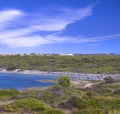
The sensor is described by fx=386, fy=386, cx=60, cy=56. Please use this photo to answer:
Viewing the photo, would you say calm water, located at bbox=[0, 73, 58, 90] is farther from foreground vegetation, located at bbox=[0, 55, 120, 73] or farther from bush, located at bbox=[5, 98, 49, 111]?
bush, located at bbox=[5, 98, 49, 111]

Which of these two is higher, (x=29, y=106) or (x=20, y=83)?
(x=29, y=106)

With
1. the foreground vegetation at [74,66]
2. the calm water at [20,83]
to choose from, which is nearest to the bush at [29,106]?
the calm water at [20,83]

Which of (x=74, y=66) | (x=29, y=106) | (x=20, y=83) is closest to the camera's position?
(x=29, y=106)

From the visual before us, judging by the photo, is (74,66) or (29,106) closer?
(29,106)

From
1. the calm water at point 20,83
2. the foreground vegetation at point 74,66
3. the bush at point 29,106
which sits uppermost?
the foreground vegetation at point 74,66

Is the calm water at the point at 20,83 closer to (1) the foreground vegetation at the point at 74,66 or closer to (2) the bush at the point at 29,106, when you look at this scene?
(1) the foreground vegetation at the point at 74,66

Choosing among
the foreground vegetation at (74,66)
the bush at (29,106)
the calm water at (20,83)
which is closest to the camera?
the bush at (29,106)

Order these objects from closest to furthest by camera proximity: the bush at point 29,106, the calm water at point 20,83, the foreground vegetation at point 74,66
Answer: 1. the bush at point 29,106
2. the calm water at point 20,83
3. the foreground vegetation at point 74,66

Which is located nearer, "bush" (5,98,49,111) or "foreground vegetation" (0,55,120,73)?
"bush" (5,98,49,111)

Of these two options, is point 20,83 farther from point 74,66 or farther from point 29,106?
point 74,66

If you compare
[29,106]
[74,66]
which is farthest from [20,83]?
[74,66]

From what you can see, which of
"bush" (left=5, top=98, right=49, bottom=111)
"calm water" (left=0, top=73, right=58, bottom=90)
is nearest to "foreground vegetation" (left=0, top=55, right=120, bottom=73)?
"calm water" (left=0, top=73, right=58, bottom=90)

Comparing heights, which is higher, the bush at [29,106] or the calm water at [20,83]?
the bush at [29,106]

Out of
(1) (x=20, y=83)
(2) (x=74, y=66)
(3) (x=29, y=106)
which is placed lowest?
(1) (x=20, y=83)
